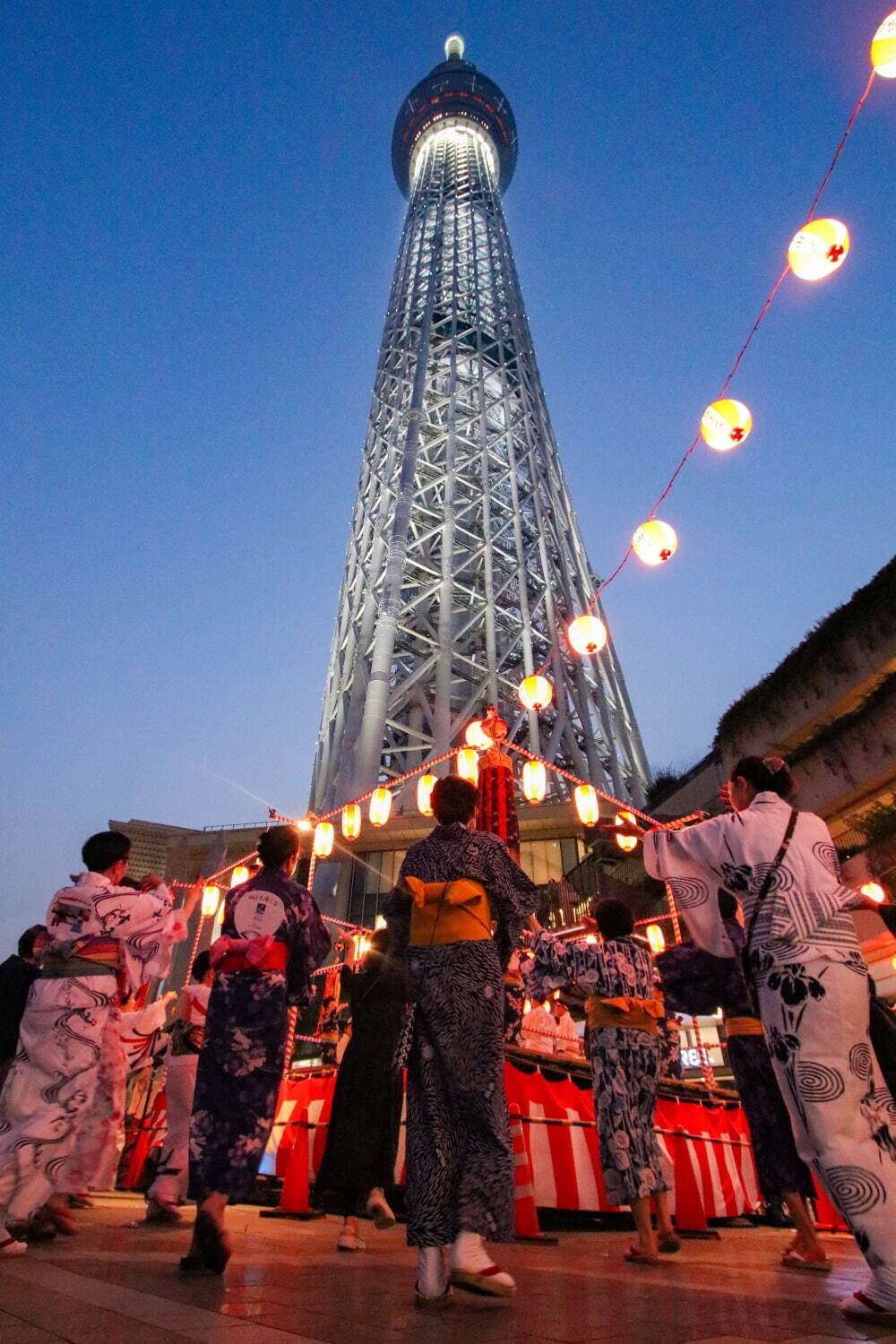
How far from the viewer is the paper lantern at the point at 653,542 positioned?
28.7 ft

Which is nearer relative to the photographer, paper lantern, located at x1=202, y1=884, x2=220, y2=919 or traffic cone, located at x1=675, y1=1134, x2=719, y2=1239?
traffic cone, located at x1=675, y1=1134, x2=719, y2=1239

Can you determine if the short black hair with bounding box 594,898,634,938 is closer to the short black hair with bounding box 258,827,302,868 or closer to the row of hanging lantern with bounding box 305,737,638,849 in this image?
the short black hair with bounding box 258,827,302,868

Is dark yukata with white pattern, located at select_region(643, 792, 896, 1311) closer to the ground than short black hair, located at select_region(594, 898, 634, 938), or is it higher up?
closer to the ground

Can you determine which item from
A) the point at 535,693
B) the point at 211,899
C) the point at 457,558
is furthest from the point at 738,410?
the point at 457,558

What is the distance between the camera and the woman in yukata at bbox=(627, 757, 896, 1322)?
2016mm

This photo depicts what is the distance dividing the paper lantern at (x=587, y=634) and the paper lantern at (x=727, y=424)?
3060 mm

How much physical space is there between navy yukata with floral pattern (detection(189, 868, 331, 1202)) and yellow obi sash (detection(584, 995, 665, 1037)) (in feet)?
5.11

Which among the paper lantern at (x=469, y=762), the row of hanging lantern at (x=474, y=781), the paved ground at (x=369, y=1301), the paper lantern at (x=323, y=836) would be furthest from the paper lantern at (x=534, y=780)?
the paved ground at (x=369, y=1301)

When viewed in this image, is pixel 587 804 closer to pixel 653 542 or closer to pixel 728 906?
pixel 653 542

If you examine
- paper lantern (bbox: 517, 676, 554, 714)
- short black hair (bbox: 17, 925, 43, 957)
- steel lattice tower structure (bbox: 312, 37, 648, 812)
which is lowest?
short black hair (bbox: 17, 925, 43, 957)

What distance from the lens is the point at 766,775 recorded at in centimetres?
279

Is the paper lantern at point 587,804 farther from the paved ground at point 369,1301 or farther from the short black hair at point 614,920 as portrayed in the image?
the paved ground at point 369,1301

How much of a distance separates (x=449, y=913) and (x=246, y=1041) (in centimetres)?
93

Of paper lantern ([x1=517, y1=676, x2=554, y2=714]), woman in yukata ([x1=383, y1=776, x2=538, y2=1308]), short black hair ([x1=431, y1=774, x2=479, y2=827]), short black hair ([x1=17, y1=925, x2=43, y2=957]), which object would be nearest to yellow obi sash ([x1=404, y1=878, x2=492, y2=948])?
woman in yukata ([x1=383, y1=776, x2=538, y2=1308])
